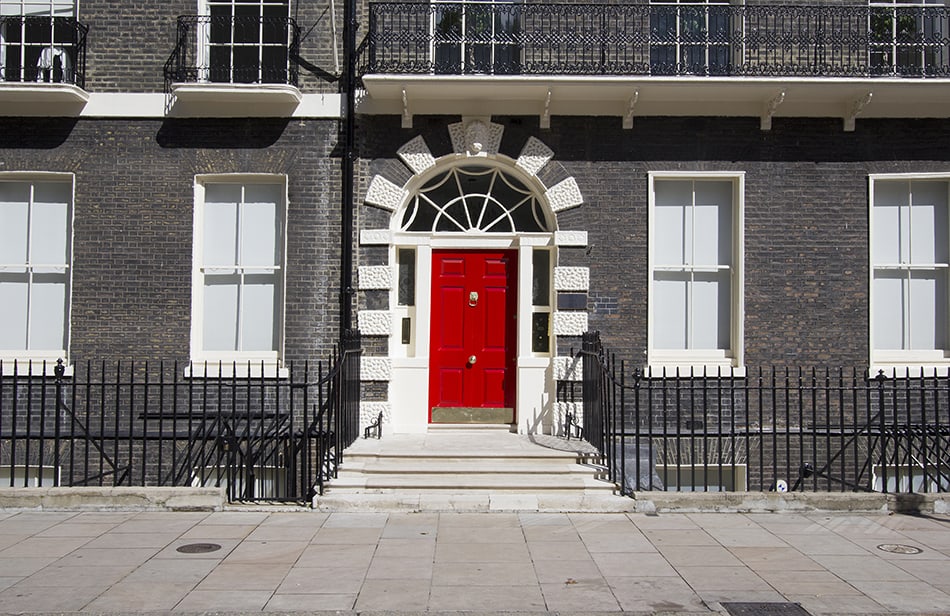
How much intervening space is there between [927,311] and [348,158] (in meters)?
8.14

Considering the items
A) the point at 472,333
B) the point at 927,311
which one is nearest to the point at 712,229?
the point at 927,311

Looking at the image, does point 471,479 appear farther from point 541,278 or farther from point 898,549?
point 898,549

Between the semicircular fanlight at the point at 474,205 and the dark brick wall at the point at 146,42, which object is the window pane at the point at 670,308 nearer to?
the semicircular fanlight at the point at 474,205

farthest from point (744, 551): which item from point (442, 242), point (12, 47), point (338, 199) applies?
point (12, 47)

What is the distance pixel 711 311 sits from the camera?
12.7 m

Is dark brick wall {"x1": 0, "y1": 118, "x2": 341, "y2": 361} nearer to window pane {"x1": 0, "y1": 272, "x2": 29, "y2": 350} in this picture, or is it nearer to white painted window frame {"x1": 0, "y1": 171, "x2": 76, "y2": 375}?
white painted window frame {"x1": 0, "y1": 171, "x2": 76, "y2": 375}

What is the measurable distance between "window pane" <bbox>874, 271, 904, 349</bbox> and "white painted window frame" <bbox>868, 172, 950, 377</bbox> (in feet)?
0.43

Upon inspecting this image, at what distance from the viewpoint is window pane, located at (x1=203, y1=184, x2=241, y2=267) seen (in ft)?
41.5

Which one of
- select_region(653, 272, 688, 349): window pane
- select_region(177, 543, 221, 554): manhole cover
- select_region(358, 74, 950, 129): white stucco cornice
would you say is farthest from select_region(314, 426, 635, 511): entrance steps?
select_region(358, 74, 950, 129): white stucco cornice

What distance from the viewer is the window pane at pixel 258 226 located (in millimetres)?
12664

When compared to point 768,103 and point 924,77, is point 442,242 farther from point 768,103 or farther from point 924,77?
point 924,77

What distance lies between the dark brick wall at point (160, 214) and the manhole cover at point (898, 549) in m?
7.05

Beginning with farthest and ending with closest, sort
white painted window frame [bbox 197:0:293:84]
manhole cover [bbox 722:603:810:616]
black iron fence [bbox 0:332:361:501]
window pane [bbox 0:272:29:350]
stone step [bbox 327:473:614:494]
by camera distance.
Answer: window pane [bbox 0:272:29:350] → white painted window frame [bbox 197:0:293:84] → black iron fence [bbox 0:332:361:501] → stone step [bbox 327:473:614:494] → manhole cover [bbox 722:603:810:616]

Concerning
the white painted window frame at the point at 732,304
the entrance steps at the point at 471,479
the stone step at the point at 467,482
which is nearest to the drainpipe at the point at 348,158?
the entrance steps at the point at 471,479
